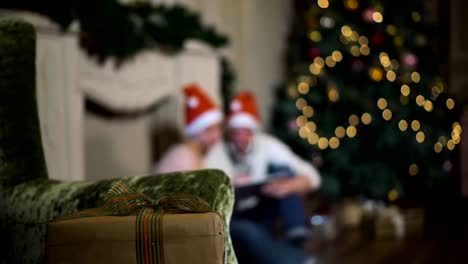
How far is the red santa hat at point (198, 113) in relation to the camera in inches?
115

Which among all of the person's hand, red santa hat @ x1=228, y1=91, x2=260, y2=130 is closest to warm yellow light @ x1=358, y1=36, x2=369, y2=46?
red santa hat @ x1=228, y1=91, x2=260, y2=130

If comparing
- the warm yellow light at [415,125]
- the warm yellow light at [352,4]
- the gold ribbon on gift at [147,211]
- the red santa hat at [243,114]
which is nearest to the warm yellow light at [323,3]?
the warm yellow light at [352,4]

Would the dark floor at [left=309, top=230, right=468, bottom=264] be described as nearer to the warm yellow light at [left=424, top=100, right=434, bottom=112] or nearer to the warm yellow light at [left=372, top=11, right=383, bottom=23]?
the warm yellow light at [left=424, top=100, right=434, bottom=112]

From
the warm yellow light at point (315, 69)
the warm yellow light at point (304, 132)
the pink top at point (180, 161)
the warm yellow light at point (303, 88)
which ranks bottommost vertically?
the warm yellow light at point (304, 132)

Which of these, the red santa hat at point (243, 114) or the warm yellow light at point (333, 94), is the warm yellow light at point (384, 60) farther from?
the red santa hat at point (243, 114)

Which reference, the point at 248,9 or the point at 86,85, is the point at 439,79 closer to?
the point at 248,9

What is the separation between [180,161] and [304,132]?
81.7 inches

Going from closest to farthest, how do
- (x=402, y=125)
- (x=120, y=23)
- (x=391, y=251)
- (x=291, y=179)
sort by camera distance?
1. (x=120, y=23)
2. (x=291, y=179)
3. (x=391, y=251)
4. (x=402, y=125)

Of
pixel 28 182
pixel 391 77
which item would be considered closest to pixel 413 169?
pixel 391 77

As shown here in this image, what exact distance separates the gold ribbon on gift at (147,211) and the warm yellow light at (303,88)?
381 centimetres

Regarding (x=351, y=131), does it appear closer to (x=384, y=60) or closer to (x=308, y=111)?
(x=308, y=111)

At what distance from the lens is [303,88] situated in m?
4.88

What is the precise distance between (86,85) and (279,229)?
1.91 metres

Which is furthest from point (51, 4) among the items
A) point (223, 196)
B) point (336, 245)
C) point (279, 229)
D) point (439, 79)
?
point (439, 79)
